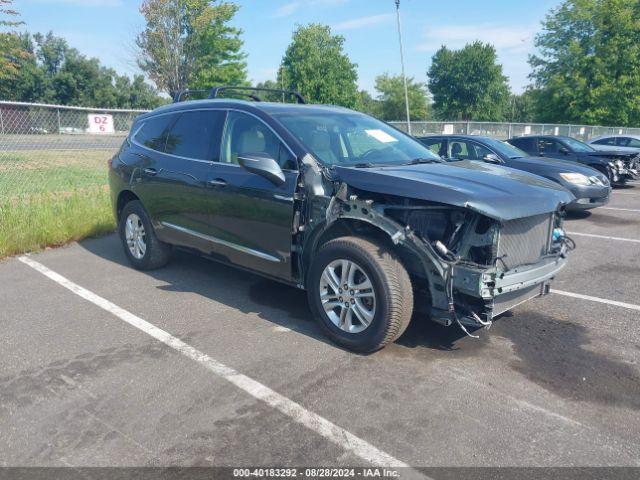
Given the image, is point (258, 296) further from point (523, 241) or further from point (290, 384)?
point (523, 241)

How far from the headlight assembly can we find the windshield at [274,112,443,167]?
16.9 feet

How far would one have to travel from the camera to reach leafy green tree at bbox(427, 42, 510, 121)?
72375 mm

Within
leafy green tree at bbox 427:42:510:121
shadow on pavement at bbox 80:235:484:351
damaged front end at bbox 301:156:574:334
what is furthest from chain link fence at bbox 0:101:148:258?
leafy green tree at bbox 427:42:510:121

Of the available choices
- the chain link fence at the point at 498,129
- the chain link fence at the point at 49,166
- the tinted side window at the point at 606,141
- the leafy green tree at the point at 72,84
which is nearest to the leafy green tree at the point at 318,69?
the leafy green tree at the point at 72,84

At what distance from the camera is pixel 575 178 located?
916 cm

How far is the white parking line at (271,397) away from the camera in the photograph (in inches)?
108

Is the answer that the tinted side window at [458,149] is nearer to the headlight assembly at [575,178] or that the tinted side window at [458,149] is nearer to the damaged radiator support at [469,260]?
the headlight assembly at [575,178]

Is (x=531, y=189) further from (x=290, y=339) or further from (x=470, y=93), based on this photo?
(x=470, y=93)

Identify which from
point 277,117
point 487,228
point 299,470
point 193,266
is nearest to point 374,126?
point 277,117

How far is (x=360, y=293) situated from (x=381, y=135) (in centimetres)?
187

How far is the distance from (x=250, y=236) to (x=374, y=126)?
1.71m

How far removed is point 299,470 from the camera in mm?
2611

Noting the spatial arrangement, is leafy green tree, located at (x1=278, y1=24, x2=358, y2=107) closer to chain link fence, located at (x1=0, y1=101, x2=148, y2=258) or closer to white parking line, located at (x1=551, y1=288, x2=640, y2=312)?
chain link fence, located at (x1=0, y1=101, x2=148, y2=258)

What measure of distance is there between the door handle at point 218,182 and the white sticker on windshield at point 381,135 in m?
1.44
